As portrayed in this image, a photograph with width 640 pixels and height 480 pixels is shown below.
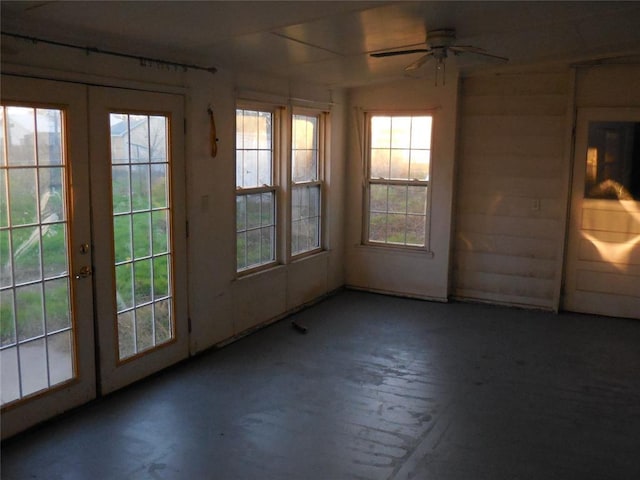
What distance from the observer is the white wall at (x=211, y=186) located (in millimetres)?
3837

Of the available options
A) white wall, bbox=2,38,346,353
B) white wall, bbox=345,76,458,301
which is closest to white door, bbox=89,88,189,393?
white wall, bbox=2,38,346,353

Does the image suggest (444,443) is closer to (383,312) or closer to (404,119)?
(383,312)

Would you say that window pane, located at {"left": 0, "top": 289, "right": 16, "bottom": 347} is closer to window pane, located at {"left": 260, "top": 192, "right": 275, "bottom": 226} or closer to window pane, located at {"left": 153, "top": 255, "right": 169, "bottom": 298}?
window pane, located at {"left": 153, "top": 255, "right": 169, "bottom": 298}

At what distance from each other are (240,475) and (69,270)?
161cm

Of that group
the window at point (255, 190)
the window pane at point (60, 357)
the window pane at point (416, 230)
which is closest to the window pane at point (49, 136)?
the window pane at point (60, 357)

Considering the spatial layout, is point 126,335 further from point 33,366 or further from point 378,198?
point 378,198

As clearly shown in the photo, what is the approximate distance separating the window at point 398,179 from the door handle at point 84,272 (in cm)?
384

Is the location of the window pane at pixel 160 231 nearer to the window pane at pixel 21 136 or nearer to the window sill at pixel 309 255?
the window pane at pixel 21 136

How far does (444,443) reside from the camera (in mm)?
3578

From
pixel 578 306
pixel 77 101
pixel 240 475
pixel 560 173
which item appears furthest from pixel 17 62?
pixel 578 306

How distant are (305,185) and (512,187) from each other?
85.9 inches

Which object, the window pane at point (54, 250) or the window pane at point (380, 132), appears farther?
the window pane at point (380, 132)

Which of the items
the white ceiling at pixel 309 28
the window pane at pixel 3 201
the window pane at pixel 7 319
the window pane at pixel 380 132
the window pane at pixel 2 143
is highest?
the white ceiling at pixel 309 28

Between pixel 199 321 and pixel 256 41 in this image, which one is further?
pixel 199 321
